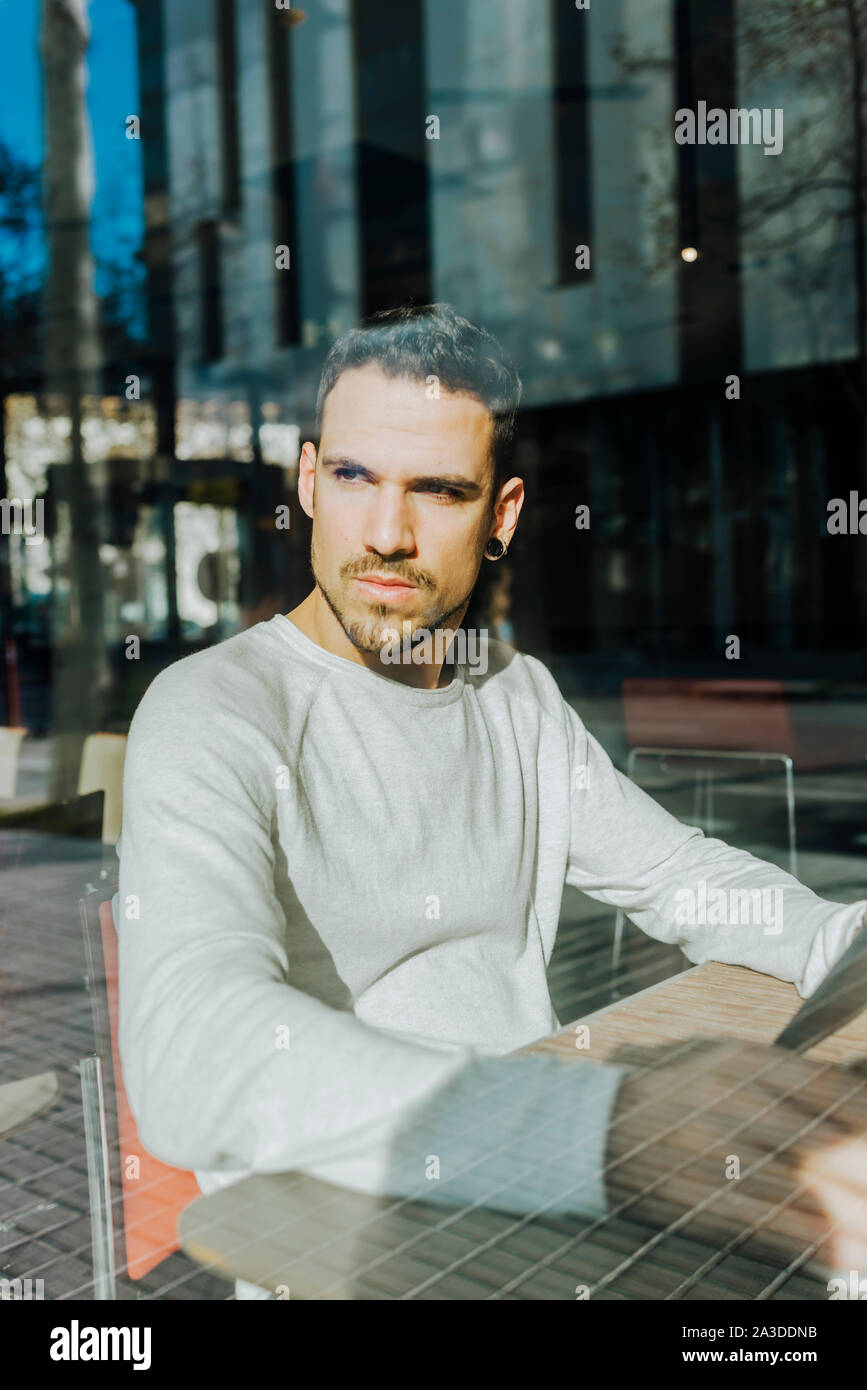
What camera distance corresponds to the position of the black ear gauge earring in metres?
1.90

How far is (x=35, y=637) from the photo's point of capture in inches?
512

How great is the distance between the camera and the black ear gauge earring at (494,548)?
6.23ft

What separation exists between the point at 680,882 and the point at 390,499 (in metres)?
0.78

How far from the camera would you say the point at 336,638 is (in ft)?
5.63

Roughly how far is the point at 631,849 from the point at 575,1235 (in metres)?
1.04

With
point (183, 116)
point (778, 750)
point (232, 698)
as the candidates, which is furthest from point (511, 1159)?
point (183, 116)

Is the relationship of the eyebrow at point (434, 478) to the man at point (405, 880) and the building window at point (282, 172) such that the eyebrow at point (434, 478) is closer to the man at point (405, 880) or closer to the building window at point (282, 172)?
the man at point (405, 880)

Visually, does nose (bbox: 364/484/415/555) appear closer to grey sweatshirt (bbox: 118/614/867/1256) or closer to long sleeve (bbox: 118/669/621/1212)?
grey sweatshirt (bbox: 118/614/867/1256)

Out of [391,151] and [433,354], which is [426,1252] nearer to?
[433,354]

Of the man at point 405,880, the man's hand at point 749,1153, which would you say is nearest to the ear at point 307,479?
the man at point 405,880

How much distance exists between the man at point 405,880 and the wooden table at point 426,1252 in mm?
25

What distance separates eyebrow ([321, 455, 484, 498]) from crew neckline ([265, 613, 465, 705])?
22cm

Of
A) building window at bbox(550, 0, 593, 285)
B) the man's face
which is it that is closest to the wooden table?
the man's face
